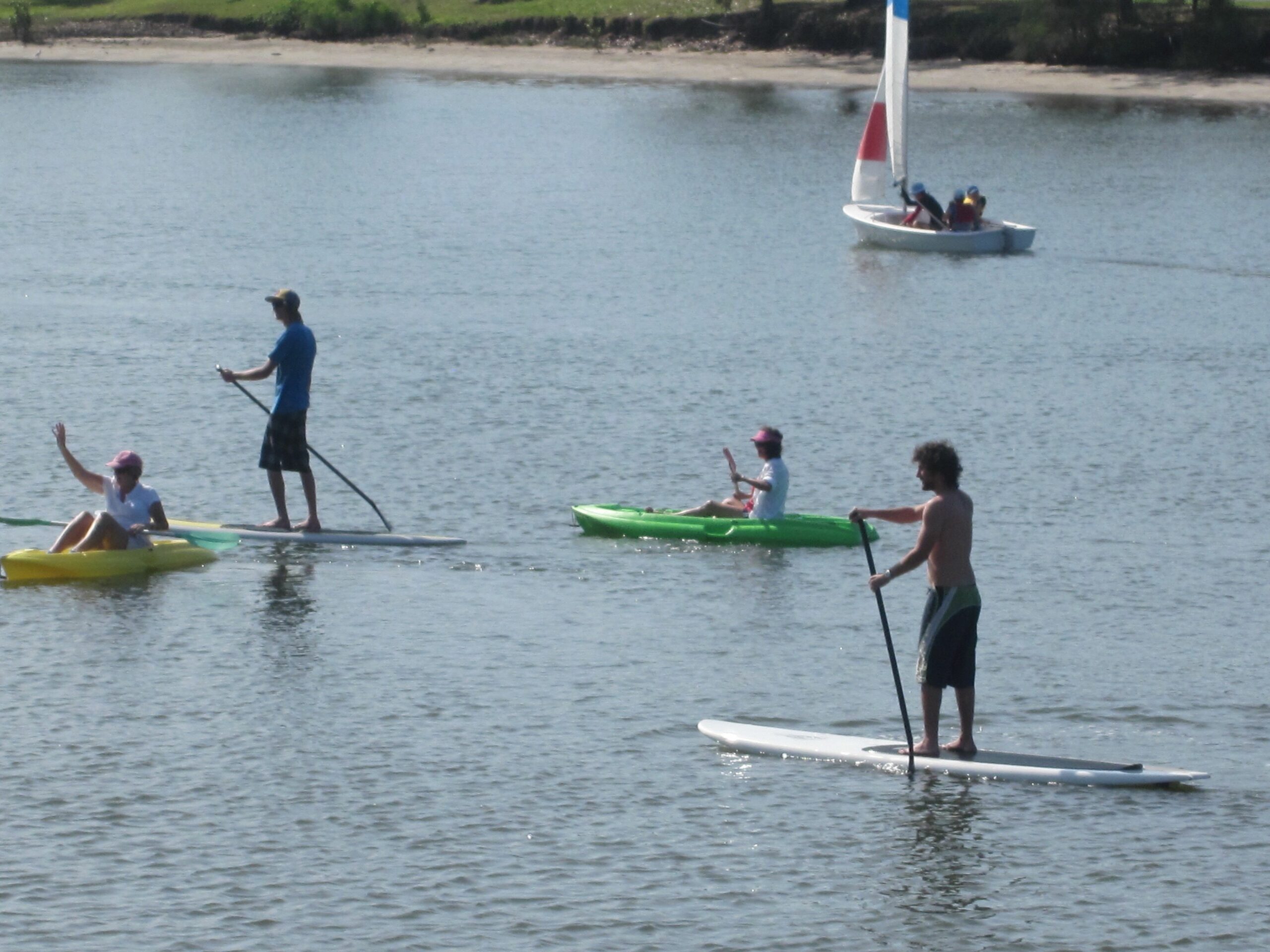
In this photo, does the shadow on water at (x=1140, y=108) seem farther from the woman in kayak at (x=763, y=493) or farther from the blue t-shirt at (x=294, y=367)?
the blue t-shirt at (x=294, y=367)

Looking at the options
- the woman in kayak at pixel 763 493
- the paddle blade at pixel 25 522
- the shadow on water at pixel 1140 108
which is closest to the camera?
the paddle blade at pixel 25 522

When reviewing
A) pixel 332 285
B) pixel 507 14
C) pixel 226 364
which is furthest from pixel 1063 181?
pixel 507 14

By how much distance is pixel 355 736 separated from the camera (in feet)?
43.4

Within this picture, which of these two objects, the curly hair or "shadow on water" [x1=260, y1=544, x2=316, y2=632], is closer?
the curly hair

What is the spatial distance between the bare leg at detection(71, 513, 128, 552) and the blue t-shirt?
175 cm

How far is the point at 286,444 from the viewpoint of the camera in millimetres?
17844

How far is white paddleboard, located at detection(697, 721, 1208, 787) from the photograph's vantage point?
1219cm

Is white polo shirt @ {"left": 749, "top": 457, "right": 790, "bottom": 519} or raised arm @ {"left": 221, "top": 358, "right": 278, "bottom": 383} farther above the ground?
raised arm @ {"left": 221, "top": 358, "right": 278, "bottom": 383}

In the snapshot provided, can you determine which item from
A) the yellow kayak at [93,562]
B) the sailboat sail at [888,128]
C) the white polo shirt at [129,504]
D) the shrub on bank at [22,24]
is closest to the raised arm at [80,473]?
the white polo shirt at [129,504]

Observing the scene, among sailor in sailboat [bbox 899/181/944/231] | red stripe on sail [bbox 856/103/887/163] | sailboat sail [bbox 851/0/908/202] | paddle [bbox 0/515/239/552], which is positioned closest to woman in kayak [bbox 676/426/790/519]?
paddle [bbox 0/515/239/552]

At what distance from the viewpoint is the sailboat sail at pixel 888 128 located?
4638cm

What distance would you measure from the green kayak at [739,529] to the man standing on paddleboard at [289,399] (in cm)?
296

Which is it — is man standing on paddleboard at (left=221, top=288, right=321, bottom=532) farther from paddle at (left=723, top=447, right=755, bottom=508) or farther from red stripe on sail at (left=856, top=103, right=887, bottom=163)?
red stripe on sail at (left=856, top=103, right=887, bottom=163)

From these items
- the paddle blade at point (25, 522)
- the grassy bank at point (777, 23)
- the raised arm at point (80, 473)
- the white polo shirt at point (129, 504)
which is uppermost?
the grassy bank at point (777, 23)
